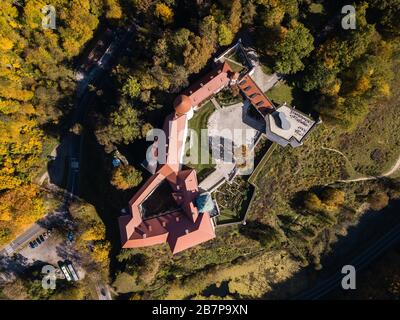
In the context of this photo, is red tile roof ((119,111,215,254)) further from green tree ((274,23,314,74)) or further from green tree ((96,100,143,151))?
green tree ((274,23,314,74))

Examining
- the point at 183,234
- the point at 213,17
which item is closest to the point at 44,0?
the point at 213,17

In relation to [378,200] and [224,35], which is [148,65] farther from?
[378,200]

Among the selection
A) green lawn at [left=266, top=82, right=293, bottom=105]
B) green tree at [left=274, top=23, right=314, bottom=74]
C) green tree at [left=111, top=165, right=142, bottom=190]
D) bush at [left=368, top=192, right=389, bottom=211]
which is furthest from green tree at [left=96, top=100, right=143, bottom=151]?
bush at [left=368, top=192, right=389, bottom=211]

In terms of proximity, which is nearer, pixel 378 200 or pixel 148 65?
pixel 148 65

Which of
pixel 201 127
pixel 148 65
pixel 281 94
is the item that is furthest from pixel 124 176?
pixel 281 94

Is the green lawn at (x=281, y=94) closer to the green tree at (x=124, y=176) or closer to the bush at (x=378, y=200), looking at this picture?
the bush at (x=378, y=200)
